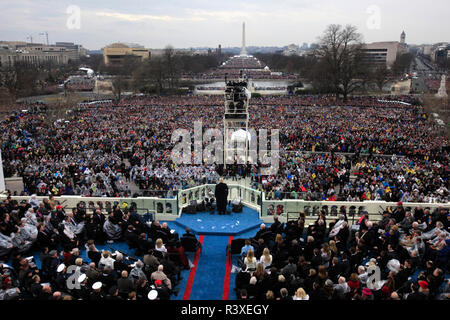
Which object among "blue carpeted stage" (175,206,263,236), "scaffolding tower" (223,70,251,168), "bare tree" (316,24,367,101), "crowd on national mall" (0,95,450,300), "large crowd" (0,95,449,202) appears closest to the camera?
"crowd on national mall" (0,95,450,300)

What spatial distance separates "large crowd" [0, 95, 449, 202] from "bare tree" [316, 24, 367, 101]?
9.78 meters

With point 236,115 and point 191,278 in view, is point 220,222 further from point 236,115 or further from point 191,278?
point 236,115

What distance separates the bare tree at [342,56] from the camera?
5584 cm

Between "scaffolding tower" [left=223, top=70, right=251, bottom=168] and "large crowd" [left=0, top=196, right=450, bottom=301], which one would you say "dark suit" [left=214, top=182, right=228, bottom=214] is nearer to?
"large crowd" [left=0, top=196, right=450, bottom=301]

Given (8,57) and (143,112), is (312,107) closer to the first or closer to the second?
(143,112)

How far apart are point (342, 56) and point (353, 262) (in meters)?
54.5

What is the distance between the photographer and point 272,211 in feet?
39.8

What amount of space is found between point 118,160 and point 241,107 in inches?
391

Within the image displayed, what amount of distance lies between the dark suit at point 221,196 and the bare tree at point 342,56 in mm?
48473

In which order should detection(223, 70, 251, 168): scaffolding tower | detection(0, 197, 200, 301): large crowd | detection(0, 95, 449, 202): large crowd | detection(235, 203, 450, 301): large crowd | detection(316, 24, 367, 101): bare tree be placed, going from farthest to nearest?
1. detection(316, 24, 367, 101): bare tree
2. detection(223, 70, 251, 168): scaffolding tower
3. detection(0, 95, 449, 202): large crowd
4. detection(0, 197, 200, 301): large crowd
5. detection(235, 203, 450, 301): large crowd

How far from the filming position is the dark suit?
12.0m

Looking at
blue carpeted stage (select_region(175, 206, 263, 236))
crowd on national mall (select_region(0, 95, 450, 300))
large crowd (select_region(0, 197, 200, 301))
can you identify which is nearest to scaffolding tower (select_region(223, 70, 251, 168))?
crowd on national mall (select_region(0, 95, 450, 300))

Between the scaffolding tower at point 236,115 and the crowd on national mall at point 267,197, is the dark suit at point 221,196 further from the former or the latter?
the scaffolding tower at point 236,115
